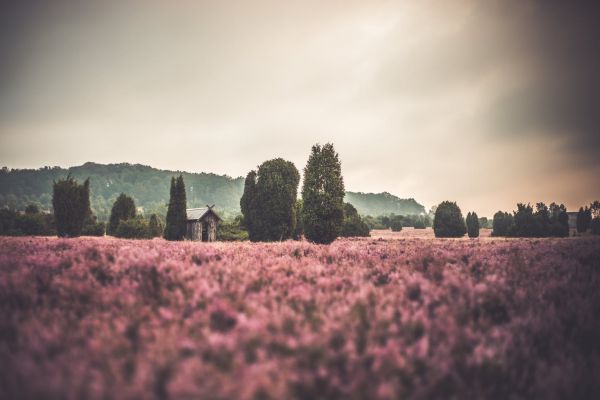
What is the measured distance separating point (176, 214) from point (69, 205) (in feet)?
38.1

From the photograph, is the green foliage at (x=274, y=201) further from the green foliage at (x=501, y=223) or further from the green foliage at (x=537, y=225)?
the green foliage at (x=501, y=223)

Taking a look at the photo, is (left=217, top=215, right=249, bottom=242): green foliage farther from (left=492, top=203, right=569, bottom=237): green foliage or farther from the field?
(left=492, top=203, right=569, bottom=237): green foliage

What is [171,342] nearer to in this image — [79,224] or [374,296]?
[374,296]

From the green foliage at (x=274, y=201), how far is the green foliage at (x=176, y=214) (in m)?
10.1

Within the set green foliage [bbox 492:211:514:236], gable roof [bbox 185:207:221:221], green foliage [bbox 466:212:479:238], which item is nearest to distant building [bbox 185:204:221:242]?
gable roof [bbox 185:207:221:221]

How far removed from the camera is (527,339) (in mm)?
3262

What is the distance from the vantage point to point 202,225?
4159 centimetres

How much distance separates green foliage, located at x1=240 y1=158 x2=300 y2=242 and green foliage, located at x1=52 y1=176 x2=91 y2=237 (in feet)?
56.6

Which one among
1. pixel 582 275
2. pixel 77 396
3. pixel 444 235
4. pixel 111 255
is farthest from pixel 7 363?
pixel 444 235

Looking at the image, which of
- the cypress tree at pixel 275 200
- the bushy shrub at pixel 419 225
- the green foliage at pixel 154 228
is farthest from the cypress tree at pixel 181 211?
the bushy shrub at pixel 419 225

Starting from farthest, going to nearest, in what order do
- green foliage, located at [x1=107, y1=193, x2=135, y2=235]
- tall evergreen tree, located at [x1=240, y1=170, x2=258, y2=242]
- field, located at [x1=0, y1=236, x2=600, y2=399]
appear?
1. green foliage, located at [x1=107, y1=193, x2=135, y2=235]
2. tall evergreen tree, located at [x1=240, y1=170, x2=258, y2=242]
3. field, located at [x1=0, y1=236, x2=600, y2=399]

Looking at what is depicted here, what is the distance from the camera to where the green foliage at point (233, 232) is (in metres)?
41.2

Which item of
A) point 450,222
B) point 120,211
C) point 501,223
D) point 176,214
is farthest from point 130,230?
point 501,223

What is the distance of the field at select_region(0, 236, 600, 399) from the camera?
233 cm
